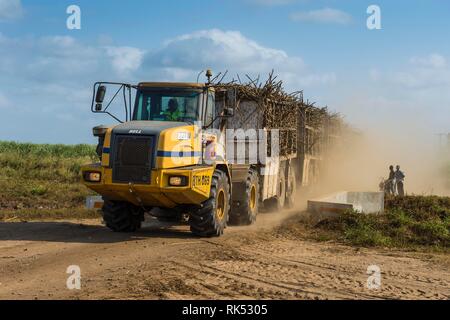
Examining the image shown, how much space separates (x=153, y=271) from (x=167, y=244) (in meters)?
2.44

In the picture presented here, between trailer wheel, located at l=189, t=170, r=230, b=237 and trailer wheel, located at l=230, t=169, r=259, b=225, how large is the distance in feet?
4.60

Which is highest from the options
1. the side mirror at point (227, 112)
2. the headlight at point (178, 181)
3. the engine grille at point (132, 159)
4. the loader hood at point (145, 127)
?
the side mirror at point (227, 112)

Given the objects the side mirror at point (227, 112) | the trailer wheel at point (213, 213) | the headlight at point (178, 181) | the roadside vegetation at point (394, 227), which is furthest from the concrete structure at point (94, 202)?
the roadside vegetation at point (394, 227)

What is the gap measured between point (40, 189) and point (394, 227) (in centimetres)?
1242

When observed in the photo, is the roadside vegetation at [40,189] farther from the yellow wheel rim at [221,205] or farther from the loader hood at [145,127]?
the loader hood at [145,127]

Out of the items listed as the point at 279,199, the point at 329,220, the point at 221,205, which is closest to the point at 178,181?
the point at 221,205

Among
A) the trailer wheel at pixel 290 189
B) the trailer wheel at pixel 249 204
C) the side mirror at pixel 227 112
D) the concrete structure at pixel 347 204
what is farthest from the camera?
the trailer wheel at pixel 290 189

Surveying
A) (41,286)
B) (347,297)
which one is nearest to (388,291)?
(347,297)

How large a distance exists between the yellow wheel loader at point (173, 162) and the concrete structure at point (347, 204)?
1671 millimetres

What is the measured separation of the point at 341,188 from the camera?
87.4 ft

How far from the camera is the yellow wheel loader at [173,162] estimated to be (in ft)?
34.3

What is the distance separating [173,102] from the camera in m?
11.5

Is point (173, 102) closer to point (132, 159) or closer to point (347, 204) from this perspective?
point (132, 159)
